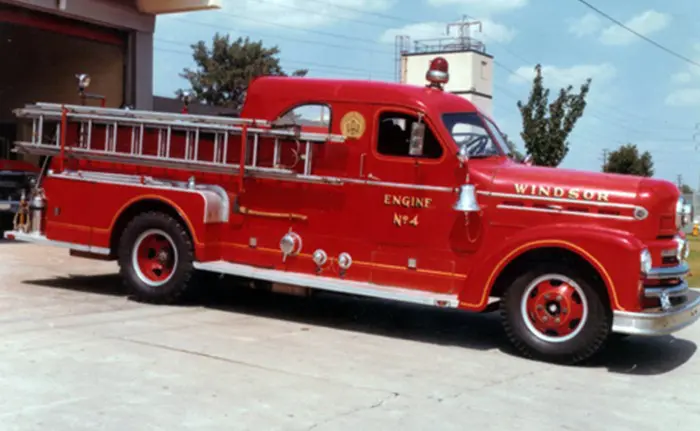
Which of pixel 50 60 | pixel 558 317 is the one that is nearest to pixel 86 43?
pixel 50 60

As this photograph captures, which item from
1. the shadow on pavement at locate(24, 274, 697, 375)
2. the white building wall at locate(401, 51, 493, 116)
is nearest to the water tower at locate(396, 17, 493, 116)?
the white building wall at locate(401, 51, 493, 116)

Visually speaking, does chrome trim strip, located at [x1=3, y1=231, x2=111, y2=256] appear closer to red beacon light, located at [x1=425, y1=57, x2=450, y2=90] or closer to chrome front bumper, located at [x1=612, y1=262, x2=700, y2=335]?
red beacon light, located at [x1=425, y1=57, x2=450, y2=90]

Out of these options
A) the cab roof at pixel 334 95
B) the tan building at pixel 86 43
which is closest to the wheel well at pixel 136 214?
the cab roof at pixel 334 95

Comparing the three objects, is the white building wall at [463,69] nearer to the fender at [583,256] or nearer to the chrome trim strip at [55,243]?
the chrome trim strip at [55,243]

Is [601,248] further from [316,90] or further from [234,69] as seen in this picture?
[234,69]

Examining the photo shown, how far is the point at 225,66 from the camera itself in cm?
5481

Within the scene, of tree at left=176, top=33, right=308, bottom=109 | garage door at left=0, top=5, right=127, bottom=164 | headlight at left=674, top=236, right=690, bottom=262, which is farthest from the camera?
tree at left=176, top=33, right=308, bottom=109

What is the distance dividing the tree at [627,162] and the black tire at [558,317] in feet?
136

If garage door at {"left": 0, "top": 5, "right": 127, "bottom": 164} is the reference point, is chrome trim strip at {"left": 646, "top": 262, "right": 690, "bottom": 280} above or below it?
below

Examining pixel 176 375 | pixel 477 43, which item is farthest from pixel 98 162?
pixel 477 43

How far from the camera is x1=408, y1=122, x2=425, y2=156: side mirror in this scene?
775cm

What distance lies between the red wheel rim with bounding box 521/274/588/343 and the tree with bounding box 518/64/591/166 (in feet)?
47.5

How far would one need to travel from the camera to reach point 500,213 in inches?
290

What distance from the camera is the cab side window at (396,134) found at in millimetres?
7861
